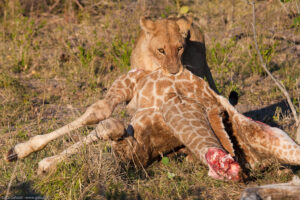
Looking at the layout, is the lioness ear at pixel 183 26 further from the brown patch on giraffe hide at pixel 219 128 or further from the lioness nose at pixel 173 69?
the brown patch on giraffe hide at pixel 219 128

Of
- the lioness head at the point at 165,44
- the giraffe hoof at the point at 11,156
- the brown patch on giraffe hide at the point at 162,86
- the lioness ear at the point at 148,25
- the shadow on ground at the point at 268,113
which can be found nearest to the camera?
the giraffe hoof at the point at 11,156

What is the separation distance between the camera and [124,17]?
24.0ft

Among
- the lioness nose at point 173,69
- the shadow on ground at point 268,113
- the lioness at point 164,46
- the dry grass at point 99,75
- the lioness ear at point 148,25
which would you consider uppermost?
the lioness ear at point 148,25

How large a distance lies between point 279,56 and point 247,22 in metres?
0.88

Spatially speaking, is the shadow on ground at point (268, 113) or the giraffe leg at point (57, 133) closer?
the giraffe leg at point (57, 133)

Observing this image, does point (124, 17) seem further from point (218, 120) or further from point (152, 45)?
point (218, 120)

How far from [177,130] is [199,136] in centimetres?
21

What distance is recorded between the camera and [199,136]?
10.2 ft

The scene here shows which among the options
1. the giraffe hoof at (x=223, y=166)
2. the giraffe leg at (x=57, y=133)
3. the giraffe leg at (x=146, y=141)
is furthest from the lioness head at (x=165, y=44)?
the giraffe hoof at (x=223, y=166)

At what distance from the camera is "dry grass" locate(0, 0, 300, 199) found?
10.1ft

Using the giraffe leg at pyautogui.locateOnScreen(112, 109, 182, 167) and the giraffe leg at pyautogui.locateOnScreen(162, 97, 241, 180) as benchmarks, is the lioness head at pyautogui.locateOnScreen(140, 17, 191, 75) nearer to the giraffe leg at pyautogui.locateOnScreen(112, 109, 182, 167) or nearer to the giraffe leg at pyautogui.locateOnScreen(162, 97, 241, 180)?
the giraffe leg at pyautogui.locateOnScreen(162, 97, 241, 180)

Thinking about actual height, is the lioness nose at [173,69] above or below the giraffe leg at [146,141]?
above

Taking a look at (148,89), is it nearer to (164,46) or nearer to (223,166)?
(164,46)

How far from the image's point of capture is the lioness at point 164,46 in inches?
149
